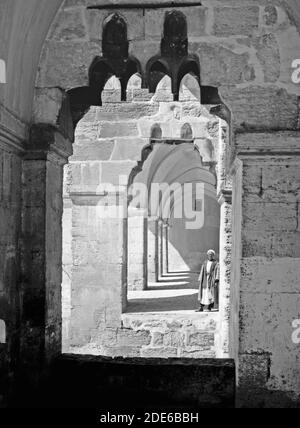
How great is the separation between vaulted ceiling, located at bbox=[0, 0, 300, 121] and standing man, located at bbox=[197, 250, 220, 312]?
6063mm

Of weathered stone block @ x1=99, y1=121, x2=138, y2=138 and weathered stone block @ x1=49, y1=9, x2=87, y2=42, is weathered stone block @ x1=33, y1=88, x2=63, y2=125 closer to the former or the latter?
weathered stone block @ x1=49, y1=9, x2=87, y2=42

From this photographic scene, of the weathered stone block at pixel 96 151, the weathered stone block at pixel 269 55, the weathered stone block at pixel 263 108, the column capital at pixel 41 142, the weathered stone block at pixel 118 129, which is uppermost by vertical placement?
the weathered stone block at pixel 118 129

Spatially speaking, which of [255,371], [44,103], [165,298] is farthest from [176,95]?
[165,298]

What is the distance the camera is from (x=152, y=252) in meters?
13.1

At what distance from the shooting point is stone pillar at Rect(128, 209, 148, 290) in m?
9.77

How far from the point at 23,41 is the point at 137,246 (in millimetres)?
6893

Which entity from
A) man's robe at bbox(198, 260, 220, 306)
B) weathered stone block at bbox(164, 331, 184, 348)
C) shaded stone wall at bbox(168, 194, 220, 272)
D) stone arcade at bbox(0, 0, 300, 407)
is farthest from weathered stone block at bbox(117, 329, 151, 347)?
shaded stone wall at bbox(168, 194, 220, 272)

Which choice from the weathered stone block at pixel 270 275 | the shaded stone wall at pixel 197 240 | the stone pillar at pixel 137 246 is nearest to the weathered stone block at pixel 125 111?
the stone pillar at pixel 137 246

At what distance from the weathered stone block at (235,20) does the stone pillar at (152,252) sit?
9.81 m

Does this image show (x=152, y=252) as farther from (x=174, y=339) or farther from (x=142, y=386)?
(x=142, y=386)

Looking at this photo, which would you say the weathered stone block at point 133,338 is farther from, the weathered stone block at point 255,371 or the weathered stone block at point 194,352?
the weathered stone block at point 255,371

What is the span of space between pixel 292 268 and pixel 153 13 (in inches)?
69.8

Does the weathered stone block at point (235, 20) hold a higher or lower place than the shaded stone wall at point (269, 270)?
higher

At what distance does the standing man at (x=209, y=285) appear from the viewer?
8.94m
